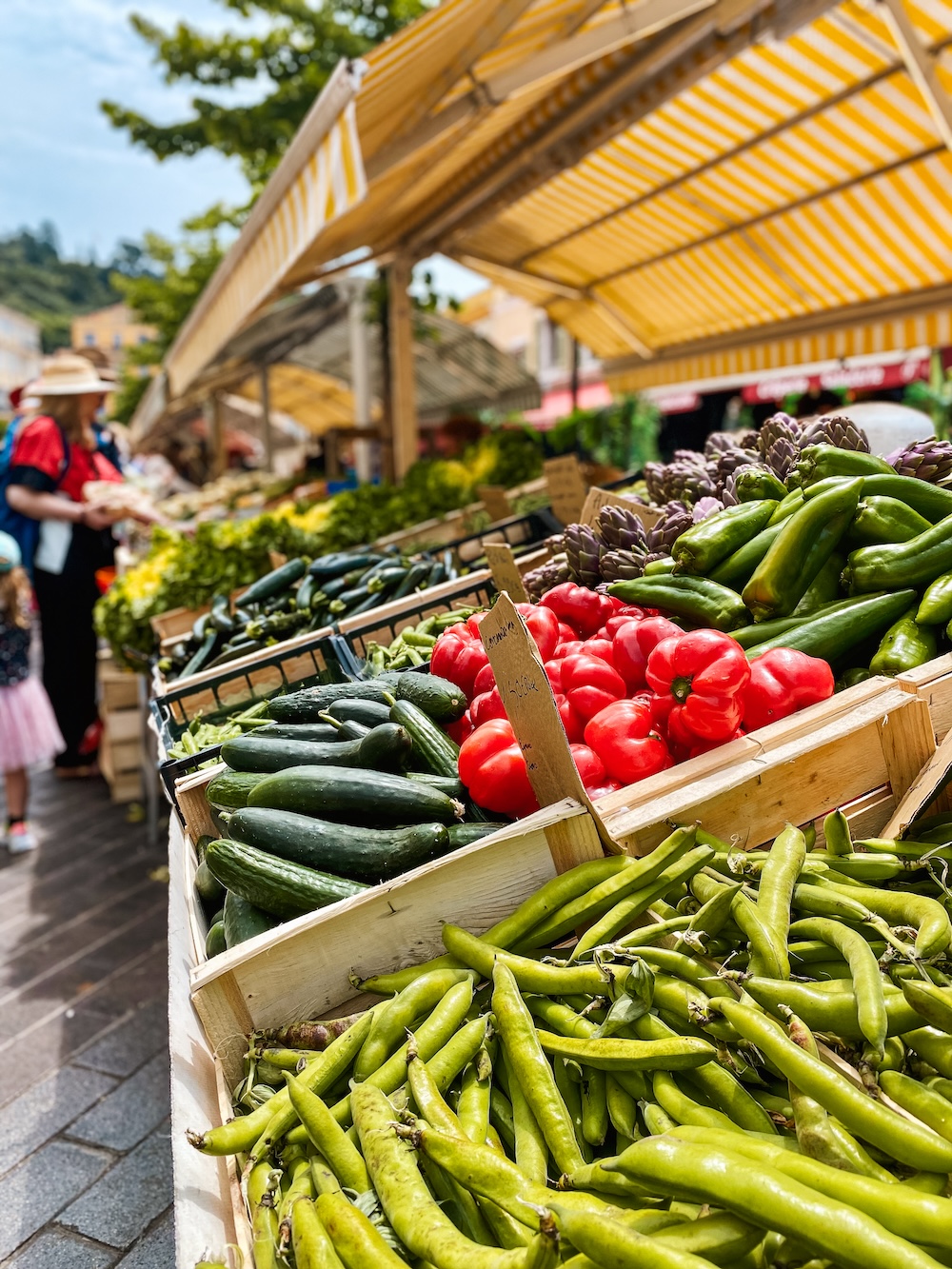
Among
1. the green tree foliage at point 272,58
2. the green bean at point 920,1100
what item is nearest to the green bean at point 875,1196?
the green bean at point 920,1100

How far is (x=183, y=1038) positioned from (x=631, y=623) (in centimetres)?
153

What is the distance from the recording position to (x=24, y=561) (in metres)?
6.75

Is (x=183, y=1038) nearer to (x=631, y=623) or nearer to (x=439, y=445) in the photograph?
(x=631, y=623)

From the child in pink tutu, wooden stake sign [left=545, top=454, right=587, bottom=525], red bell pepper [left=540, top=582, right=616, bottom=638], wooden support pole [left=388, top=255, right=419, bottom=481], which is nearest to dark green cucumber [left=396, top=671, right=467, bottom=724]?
red bell pepper [left=540, top=582, right=616, bottom=638]

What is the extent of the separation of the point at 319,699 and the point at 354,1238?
5.11 feet

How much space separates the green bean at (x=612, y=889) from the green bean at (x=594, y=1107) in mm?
302

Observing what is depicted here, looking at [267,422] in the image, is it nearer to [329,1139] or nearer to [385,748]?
[385,748]

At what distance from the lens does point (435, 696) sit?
7.80ft

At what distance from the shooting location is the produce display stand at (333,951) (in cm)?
165

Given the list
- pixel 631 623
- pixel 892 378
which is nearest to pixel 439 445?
pixel 892 378

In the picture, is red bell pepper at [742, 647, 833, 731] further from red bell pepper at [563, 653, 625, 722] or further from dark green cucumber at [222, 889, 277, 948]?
dark green cucumber at [222, 889, 277, 948]

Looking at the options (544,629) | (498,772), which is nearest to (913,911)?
(498,772)

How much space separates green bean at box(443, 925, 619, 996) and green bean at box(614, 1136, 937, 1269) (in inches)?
14.1

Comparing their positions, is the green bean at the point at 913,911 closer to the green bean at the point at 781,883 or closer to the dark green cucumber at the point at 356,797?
the green bean at the point at 781,883
